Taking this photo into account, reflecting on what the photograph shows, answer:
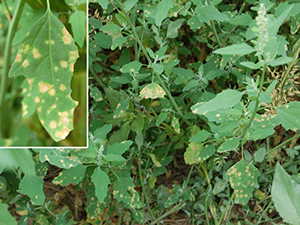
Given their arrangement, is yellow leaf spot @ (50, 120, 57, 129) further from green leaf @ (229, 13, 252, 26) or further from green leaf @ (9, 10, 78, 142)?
green leaf @ (229, 13, 252, 26)

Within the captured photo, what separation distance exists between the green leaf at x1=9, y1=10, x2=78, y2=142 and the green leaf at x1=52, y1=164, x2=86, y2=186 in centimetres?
27

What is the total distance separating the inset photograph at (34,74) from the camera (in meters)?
0.76

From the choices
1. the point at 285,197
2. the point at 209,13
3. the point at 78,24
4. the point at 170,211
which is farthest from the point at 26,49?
the point at 170,211

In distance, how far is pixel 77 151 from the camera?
3.48ft

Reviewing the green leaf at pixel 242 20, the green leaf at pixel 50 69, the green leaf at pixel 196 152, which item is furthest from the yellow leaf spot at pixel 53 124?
the green leaf at pixel 242 20

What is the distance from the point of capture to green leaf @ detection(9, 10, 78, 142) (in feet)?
2.64


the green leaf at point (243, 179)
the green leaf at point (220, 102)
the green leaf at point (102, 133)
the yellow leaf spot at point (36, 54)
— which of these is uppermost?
the yellow leaf spot at point (36, 54)

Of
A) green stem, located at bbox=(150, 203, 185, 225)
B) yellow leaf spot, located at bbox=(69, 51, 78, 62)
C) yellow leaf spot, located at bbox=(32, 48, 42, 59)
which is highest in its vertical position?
yellow leaf spot, located at bbox=(32, 48, 42, 59)

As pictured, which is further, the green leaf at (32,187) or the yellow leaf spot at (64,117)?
the green leaf at (32,187)

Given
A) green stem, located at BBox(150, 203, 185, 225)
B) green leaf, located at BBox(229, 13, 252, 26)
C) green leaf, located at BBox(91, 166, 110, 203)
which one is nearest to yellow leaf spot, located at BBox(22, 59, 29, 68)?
green leaf, located at BBox(91, 166, 110, 203)

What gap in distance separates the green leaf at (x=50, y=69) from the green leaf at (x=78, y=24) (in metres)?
0.07

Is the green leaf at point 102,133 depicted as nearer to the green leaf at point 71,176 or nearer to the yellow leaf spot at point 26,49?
the green leaf at point 71,176

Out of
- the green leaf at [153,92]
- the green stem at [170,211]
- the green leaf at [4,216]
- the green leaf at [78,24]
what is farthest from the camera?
the green stem at [170,211]

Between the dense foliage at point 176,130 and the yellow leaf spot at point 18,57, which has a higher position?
the yellow leaf spot at point 18,57
